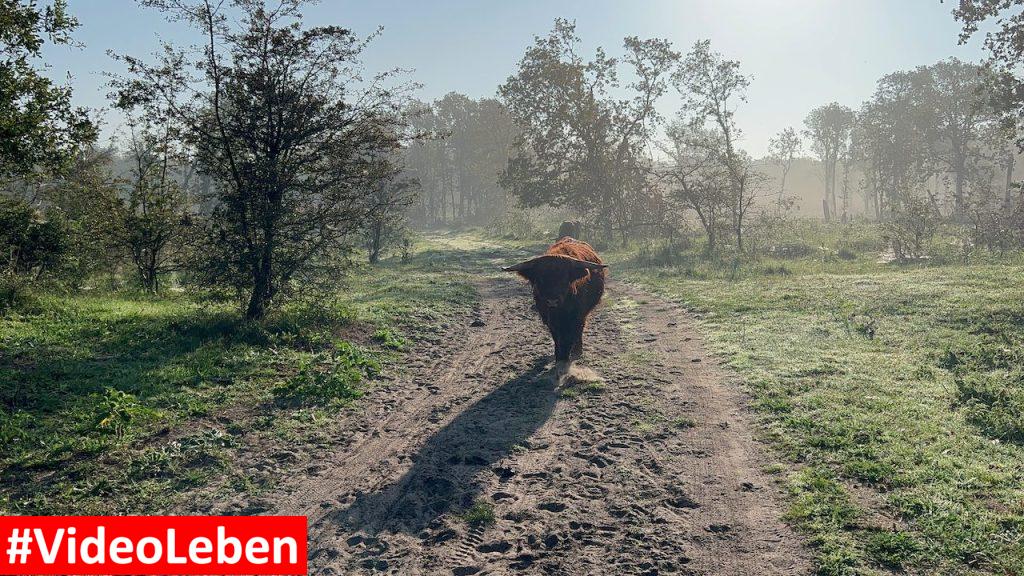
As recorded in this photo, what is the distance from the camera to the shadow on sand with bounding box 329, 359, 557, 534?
622 centimetres

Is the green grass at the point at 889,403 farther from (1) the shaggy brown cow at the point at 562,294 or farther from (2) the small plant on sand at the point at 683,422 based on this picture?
(1) the shaggy brown cow at the point at 562,294

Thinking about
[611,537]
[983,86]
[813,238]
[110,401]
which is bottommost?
[611,537]

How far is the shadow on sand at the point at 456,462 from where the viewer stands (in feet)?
20.4

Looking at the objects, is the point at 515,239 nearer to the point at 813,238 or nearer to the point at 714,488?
the point at 813,238

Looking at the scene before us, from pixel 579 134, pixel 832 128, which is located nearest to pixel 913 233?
pixel 579 134

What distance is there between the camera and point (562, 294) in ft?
34.2

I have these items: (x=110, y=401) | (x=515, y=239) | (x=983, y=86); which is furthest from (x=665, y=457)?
(x=515, y=239)

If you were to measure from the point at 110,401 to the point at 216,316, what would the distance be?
4.46m

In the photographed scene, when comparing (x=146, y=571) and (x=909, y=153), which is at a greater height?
(x=909, y=153)

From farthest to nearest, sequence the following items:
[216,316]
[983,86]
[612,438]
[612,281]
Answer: [612,281], [983,86], [216,316], [612,438]

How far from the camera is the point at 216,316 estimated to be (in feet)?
40.6

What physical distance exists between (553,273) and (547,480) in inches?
173

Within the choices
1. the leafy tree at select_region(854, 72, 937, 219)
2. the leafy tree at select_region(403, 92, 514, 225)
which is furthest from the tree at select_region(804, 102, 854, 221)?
the leafy tree at select_region(403, 92, 514, 225)

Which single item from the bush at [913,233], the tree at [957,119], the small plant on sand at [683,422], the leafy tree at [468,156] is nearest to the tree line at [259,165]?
the small plant on sand at [683,422]
